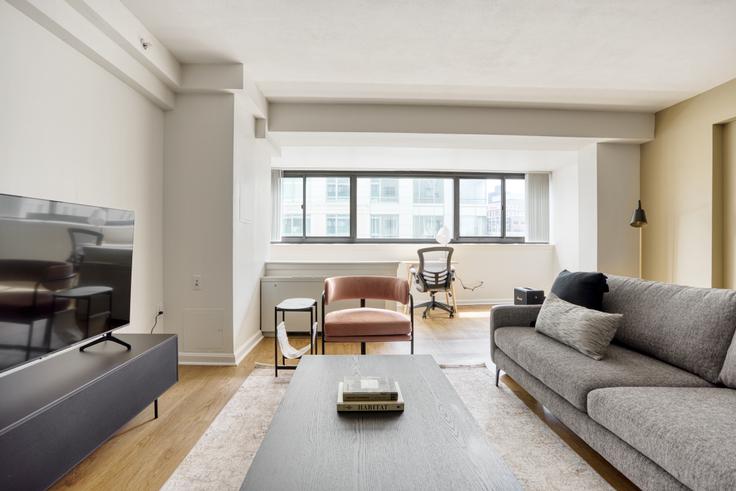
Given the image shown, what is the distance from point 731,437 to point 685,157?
379 cm

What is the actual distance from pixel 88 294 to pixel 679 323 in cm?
305

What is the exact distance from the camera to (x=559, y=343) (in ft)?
7.37

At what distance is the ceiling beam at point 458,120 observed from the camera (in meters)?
3.90

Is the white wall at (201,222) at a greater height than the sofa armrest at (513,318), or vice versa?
the white wall at (201,222)

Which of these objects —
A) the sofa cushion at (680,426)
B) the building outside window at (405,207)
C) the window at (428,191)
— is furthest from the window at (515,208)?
the sofa cushion at (680,426)

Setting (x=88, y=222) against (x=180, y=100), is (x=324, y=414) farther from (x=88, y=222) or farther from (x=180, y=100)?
(x=180, y=100)

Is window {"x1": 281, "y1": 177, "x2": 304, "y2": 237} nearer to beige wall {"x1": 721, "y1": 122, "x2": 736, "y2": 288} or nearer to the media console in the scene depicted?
the media console

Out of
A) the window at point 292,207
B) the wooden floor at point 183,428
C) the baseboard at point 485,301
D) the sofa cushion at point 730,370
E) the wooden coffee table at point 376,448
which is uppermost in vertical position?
the window at point 292,207

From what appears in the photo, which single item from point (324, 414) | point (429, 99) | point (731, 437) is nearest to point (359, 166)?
point (429, 99)

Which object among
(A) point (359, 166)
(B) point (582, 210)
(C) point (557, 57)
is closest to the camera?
(C) point (557, 57)

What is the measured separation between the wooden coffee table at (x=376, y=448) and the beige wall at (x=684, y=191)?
3.66 m

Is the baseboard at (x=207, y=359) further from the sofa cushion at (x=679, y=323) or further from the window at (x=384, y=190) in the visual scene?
the window at (x=384, y=190)

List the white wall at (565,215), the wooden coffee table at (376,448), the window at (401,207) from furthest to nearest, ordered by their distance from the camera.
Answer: the window at (401,207), the white wall at (565,215), the wooden coffee table at (376,448)

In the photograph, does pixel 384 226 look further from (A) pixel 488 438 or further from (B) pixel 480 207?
(A) pixel 488 438
